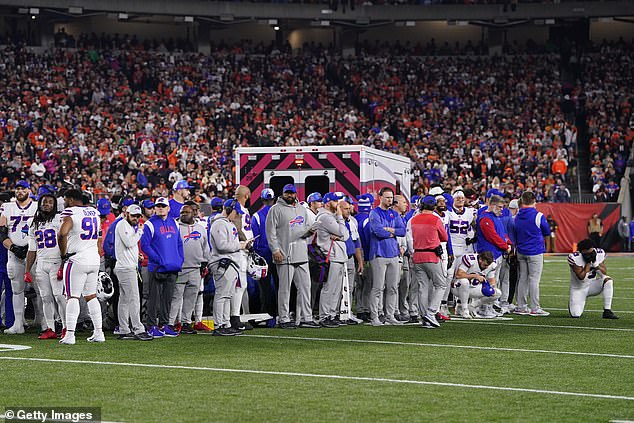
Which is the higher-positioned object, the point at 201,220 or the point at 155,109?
the point at 155,109

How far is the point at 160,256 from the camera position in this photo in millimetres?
13625

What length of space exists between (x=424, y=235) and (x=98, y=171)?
18552 millimetres

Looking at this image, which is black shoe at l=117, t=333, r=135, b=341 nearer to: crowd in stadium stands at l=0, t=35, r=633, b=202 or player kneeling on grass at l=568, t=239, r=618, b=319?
player kneeling on grass at l=568, t=239, r=618, b=319

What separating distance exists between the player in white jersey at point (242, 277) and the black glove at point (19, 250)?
9.41 ft

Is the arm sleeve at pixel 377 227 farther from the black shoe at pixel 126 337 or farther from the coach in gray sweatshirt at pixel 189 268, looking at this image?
the black shoe at pixel 126 337

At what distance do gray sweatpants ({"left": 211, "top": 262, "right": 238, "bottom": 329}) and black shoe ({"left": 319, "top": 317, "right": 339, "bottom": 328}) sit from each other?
174cm

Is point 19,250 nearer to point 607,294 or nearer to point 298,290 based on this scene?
point 298,290

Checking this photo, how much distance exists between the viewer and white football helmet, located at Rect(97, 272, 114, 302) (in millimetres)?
13875

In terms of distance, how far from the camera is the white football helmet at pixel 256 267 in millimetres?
14547

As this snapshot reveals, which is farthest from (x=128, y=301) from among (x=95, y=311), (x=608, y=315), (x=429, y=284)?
(x=608, y=315)

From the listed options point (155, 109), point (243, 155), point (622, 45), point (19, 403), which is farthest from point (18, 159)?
point (622, 45)

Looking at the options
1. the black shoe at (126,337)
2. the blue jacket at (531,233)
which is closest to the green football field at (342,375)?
the black shoe at (126,337)

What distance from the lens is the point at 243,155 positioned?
59.6ft

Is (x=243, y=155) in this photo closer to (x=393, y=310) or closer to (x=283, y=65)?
(x=393, y=310)
